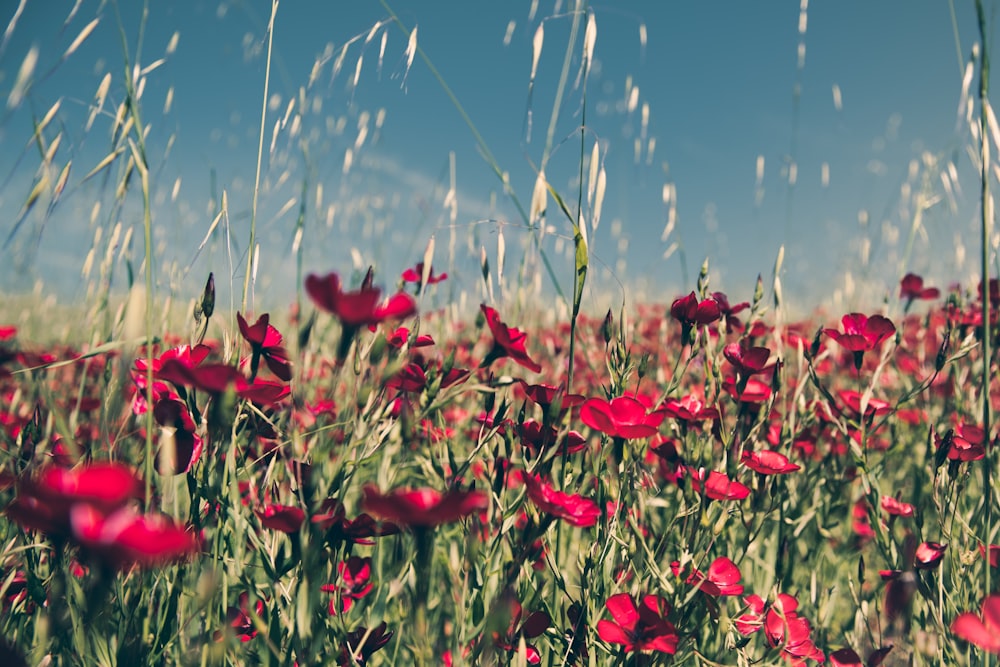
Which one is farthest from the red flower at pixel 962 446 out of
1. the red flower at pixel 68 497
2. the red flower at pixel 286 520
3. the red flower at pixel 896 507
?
the red flower at pixel 68 497

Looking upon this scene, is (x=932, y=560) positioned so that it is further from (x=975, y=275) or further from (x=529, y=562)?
(x=975, y=275)

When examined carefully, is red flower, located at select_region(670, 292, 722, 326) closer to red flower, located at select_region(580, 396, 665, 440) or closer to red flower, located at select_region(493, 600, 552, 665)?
red flower, located at select_region(580, 396, 665, 440)

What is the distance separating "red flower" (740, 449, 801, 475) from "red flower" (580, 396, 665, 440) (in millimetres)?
198

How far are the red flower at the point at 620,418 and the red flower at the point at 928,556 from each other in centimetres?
50

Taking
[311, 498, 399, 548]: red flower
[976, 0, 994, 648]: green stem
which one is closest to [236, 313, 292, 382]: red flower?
[311, 498, 399, 548]: red flower

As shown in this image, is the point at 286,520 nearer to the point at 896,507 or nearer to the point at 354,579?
the point at 354,579

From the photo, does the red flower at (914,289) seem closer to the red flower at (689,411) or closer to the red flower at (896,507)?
the red flower at (896,507)

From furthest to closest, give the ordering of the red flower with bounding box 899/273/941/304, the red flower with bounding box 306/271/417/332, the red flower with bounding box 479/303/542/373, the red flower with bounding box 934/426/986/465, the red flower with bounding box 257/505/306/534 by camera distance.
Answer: the red flower with bounding box 899/273/941/304 → the red flower with bounding box 934/426/986/465 → the red flower with bounding box 479/303/542/373 → the red flower with bounding box 257/505/306/534 → the red flower with bounding box 306/271/417/332

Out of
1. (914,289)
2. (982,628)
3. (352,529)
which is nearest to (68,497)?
(352,529)

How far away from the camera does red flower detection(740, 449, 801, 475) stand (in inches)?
33.7

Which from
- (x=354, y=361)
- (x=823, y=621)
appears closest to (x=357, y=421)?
(x=354, y=361)

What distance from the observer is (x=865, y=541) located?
142 centimetres

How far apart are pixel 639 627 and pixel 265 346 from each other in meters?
0.60

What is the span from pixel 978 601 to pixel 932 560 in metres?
0.25
